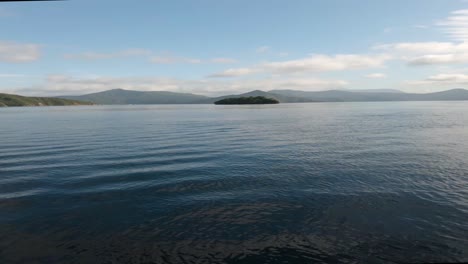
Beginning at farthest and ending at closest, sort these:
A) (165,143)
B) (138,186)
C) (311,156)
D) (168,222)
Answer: (165,143)
(311,156)
(138,186)
(168,222)

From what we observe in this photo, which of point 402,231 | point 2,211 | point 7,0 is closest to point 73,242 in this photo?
point 2,211

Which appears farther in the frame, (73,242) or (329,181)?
(329,181)

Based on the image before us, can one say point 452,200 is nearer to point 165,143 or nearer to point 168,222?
point 168,222

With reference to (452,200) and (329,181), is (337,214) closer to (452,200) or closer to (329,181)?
(329,181)

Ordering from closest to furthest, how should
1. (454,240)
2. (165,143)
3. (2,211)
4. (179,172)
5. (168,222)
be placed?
(454,240) < (168,222) < (2,211) < (179,172) < (165,143)

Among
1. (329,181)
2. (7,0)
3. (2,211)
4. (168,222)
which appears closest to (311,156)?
(329,181)

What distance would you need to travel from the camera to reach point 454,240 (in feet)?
50.5

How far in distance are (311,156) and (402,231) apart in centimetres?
1971

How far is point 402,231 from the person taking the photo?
16.6 meters

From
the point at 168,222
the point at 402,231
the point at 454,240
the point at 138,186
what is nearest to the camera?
the point at 454,240

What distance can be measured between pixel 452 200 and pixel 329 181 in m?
8.40

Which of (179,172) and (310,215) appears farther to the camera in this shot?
(179,172)

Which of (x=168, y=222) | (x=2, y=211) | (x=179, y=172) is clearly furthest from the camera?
(x=179, y=172)

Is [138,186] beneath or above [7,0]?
beneath
